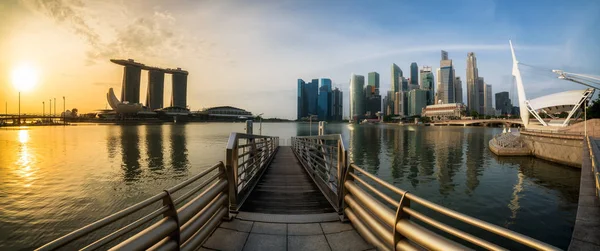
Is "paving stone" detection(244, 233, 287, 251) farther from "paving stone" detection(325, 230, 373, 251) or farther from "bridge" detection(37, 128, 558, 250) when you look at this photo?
"paving stone" detection(325, 230, 373, 251)

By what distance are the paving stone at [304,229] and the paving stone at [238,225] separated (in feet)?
2.34

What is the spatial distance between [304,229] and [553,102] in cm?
8023

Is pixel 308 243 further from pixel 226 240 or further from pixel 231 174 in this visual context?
pixel 231 174

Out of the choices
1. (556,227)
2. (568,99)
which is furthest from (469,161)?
(568,99)

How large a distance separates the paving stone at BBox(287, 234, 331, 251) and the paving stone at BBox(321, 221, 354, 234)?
0.23 m

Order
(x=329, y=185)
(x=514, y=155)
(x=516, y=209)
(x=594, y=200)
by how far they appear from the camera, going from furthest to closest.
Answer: (x=514, y=155)
(x=516, y=209)
(x=594, y=200)
(x=329, y=185)

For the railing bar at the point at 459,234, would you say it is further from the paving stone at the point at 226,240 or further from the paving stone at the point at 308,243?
the paving stone at the point at 226,240

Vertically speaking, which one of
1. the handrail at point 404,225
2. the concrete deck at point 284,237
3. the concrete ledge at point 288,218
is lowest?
the concrete deck at point 284,237

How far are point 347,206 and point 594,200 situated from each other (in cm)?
812

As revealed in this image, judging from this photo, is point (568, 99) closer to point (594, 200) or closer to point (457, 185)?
point (457, 185)

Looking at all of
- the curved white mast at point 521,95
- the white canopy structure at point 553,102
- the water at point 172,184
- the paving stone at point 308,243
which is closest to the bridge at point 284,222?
the paving stone at point 308,243

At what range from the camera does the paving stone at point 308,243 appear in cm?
369

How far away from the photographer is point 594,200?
7.22m

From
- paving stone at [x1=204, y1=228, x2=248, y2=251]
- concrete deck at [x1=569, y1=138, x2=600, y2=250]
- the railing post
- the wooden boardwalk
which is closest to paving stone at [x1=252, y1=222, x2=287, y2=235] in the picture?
paving stone at [x1=204, y1=228, x2=248, y2=251]
